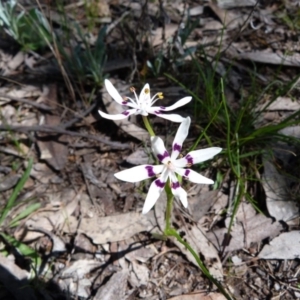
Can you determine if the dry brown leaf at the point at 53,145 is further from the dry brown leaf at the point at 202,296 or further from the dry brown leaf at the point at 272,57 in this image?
the dry brown leaf at the point at 272,57

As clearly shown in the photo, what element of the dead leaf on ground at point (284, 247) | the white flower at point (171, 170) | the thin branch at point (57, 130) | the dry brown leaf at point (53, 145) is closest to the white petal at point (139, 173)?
the white flower at point (171, 170)

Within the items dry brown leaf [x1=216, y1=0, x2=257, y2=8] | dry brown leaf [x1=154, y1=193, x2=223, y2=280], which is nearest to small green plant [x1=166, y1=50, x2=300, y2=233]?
dry brown leaf [x1=154, y1=193, x2=223, y2=280]

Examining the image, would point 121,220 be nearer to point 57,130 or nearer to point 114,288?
point 114,288

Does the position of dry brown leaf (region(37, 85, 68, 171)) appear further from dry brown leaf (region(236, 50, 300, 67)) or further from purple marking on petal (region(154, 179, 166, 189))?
dry brown leaf (region(236, 50, 300, 67))

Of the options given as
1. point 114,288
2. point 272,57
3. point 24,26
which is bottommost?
point 114,288

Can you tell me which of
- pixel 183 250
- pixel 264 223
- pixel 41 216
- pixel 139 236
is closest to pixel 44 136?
pixel 41 216

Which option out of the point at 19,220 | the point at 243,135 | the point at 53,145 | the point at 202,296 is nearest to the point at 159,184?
the point at 202,296

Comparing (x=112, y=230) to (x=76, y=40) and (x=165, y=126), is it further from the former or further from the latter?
(x=76, y=40)
